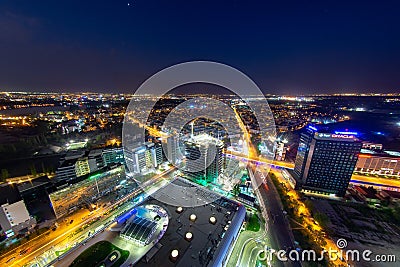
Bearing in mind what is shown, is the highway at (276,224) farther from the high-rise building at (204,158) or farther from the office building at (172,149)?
the office building at (172,149)

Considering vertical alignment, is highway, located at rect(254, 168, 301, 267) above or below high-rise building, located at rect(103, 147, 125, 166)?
below

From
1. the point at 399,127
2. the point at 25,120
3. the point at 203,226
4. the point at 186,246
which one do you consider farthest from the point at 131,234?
the point at 399,127

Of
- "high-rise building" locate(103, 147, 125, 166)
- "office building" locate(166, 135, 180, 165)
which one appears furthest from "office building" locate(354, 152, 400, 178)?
"high-rise building" locate(103, 147, 125, 166)

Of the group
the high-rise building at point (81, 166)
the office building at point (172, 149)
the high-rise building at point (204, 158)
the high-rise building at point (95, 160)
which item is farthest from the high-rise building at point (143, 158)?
the high-rise building at point (204, 158)

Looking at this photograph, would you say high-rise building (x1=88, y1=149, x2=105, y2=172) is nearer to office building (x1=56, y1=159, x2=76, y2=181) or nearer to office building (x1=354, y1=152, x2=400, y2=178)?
office building (x1=56, y1=159, x2=76, y2=181)

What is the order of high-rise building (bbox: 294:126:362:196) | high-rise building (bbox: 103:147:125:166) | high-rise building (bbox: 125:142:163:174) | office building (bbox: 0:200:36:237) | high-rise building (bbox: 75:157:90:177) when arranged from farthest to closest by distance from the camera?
high-rise building (bbox: 103:147:125:166), high-rise building (bbox: 125:142:163:174), high-rise building (bbox: 75:157:90:177), high-rise building (bbox: 294:126:362:196), office building (bbox: 0:200:36:237)

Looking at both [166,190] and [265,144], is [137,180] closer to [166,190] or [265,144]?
[166,190]
